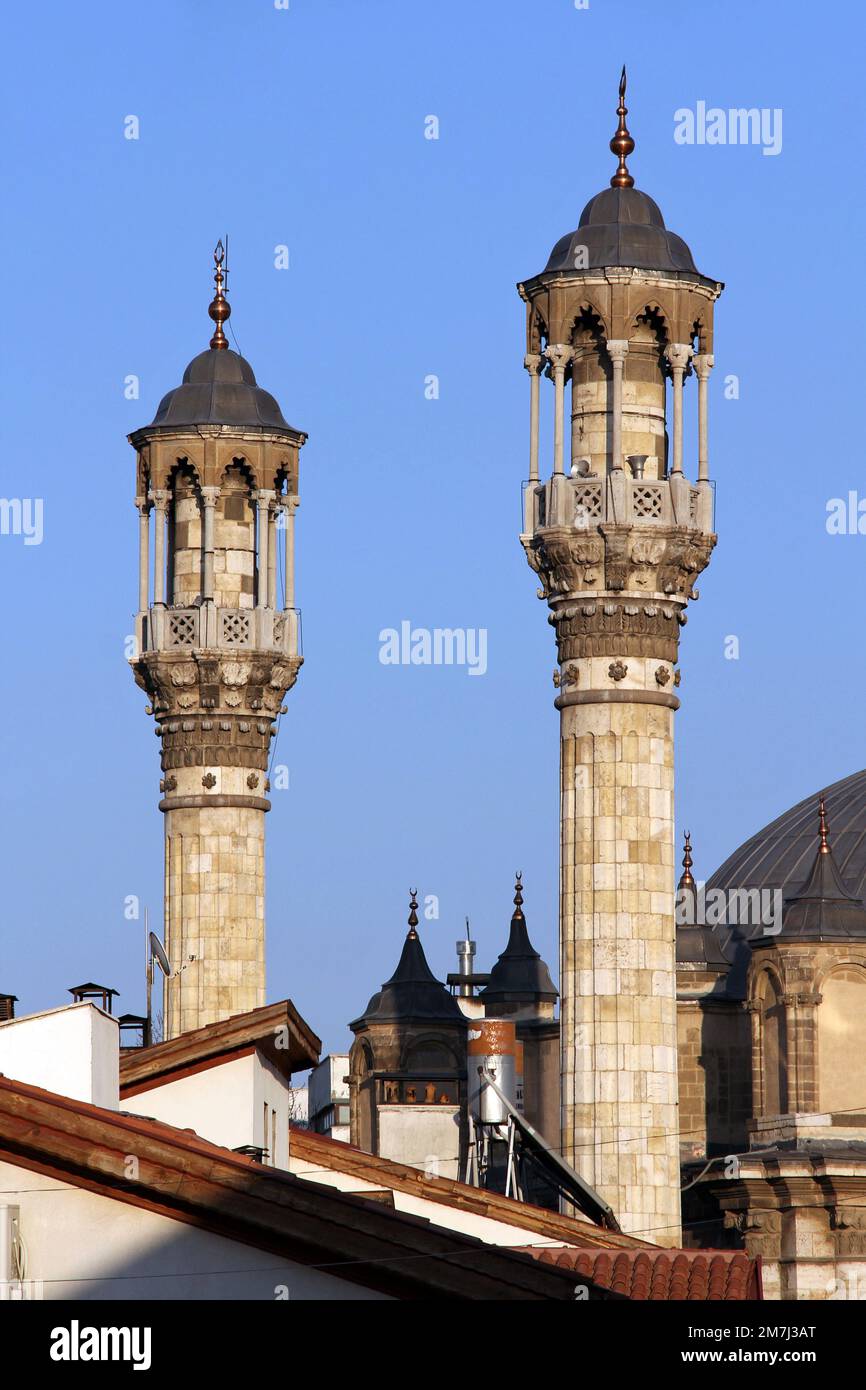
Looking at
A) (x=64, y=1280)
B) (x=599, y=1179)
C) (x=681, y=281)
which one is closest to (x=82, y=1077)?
(x=64, y=1280)

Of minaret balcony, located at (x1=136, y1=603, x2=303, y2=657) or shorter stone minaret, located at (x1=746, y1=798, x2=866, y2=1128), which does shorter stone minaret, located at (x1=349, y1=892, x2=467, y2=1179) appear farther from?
minaret balcony, located at (x1=136, y1=603, x2=303, y2=657)

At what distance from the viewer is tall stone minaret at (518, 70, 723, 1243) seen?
154 ft

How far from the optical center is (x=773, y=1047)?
227 ft

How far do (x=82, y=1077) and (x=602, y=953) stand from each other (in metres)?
21.1

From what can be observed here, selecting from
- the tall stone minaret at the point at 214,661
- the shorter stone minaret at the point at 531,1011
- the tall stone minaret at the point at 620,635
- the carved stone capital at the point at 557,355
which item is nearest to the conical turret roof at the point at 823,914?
the shorter stone minaret at the point at 531,1011

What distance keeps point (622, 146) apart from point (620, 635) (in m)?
8.42

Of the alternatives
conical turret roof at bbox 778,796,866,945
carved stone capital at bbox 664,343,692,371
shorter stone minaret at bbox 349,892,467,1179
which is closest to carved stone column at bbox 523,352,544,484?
carved stone capital at bbox 664,343,692,371

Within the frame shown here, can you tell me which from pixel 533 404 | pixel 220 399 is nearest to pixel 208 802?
pixel 220 399

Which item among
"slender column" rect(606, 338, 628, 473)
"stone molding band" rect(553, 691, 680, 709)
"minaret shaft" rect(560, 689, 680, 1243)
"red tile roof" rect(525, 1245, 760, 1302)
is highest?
"slender column" rect(606, 338, 628, 473)

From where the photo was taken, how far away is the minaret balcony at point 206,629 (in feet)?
199

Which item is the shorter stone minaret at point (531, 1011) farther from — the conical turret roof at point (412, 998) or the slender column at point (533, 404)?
the slender column at point (533, 404)

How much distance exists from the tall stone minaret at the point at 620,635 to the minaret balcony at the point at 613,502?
21 mm

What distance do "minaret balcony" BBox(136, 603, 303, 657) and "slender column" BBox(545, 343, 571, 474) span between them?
13.6m
